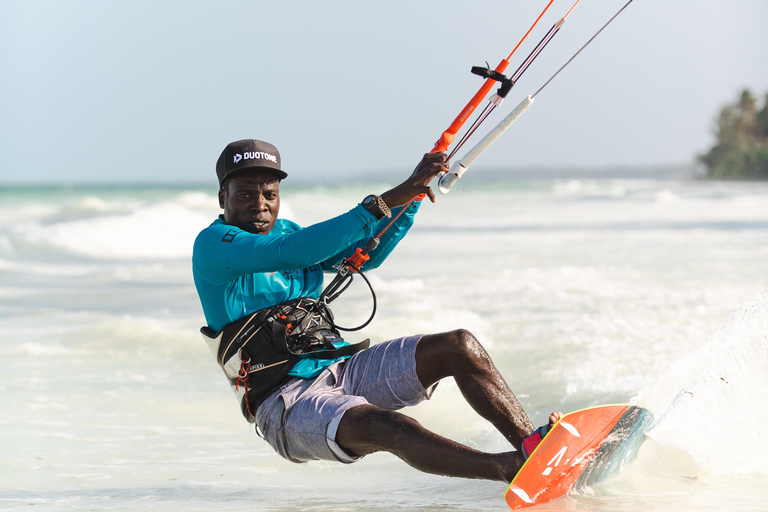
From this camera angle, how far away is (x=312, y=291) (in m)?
3.96

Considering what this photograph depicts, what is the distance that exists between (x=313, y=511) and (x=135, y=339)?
480cm

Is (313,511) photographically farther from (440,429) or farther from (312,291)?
(440,429)

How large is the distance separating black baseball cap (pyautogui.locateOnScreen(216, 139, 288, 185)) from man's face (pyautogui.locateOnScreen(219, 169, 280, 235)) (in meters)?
0.05

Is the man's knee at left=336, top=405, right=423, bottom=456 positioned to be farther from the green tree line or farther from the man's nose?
the green tree line

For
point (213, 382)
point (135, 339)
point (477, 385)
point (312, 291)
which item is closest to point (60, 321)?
point (135, 339)

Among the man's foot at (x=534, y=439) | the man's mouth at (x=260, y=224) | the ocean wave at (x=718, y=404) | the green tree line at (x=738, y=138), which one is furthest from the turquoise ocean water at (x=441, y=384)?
the green tree line at (x=738, y=138)

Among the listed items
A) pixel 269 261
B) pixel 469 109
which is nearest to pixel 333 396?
pixel 269 261

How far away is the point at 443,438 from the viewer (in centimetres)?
328

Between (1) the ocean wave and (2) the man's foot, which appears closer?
(2) the man's foot

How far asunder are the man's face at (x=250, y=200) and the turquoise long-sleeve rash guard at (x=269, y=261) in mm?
Answer: 86

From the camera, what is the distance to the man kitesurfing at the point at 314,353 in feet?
10.8

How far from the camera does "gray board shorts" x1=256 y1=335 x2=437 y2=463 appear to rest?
11.3ft

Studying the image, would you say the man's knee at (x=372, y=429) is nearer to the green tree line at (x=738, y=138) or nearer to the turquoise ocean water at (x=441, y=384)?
the turquoise ocean water at (x=441, y=384)

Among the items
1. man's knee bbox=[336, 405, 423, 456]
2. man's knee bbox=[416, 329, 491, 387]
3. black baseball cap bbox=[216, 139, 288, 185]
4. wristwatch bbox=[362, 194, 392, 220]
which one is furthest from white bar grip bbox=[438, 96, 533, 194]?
man's knee bbox=[336, 405, 423, 456]
